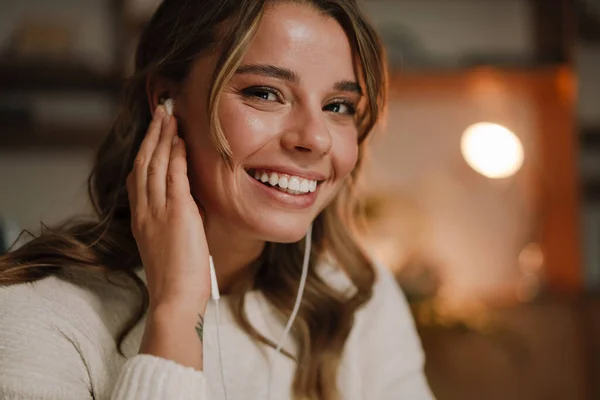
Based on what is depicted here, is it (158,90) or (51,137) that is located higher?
(158,90)

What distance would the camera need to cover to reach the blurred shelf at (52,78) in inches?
113

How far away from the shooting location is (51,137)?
9.82 ft

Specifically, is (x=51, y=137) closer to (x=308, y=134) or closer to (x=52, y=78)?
(x=52, y=78)

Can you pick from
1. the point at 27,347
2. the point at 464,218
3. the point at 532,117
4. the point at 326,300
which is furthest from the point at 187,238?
the point at 532,117

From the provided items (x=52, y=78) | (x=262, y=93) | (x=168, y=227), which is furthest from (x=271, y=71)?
(x=52, y=78)

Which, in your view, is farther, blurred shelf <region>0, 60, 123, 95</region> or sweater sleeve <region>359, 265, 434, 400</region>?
blurred shelf <region>0, 60, 123, 95</region>

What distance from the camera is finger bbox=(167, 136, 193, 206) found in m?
1.02

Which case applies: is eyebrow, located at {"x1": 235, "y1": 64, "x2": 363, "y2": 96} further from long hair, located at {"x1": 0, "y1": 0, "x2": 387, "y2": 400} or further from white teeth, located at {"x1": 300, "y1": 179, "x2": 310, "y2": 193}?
white teeth, located at {"x1": 300, "y1": 179, "x2": 310, "y2": 193}

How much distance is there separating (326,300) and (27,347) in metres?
0.61

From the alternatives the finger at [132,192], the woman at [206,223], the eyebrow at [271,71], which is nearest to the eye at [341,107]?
the woman at [206,223]

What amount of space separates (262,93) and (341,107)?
16 cm

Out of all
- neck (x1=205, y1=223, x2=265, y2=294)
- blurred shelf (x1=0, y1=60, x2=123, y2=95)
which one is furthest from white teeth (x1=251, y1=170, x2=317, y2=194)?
blurred shelf (x1=0, y1=60, x2=123, y2=95)

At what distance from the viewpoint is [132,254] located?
1.14 meters

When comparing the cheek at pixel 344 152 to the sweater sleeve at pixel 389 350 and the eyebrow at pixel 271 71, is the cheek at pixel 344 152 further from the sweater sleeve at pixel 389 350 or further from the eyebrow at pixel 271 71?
the sweater sleeve at pixel 389 350
